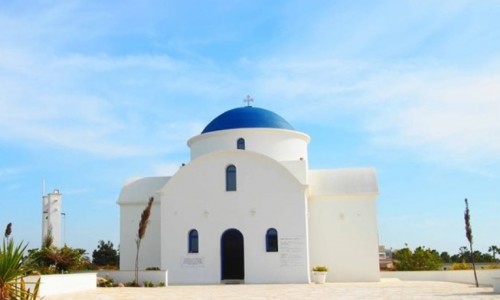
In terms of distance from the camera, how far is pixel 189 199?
25.6m

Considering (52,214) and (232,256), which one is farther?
(52,214)

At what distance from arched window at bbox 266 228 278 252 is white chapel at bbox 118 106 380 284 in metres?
0.04

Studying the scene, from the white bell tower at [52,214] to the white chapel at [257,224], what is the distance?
4.60 meters

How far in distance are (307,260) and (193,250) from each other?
5037 millimetres

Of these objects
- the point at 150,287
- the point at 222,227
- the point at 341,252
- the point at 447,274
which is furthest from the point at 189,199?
the point at 447,274

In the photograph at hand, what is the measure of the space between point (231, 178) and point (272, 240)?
11.0 feet

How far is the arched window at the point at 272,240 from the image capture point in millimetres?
24656

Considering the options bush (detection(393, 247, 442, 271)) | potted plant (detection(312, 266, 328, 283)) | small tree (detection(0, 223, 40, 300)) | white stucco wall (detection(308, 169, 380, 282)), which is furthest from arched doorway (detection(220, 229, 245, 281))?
small tree (detection(0, 223, 40, 300))

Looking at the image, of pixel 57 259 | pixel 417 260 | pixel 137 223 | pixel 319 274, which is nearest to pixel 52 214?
pixel 137 223

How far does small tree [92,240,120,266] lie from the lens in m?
44.0

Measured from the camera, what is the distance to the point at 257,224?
2488 cm

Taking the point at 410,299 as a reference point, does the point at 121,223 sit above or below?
above

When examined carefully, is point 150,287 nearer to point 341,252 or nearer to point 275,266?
point 275,266

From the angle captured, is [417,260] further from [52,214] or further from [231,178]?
[52,214]
